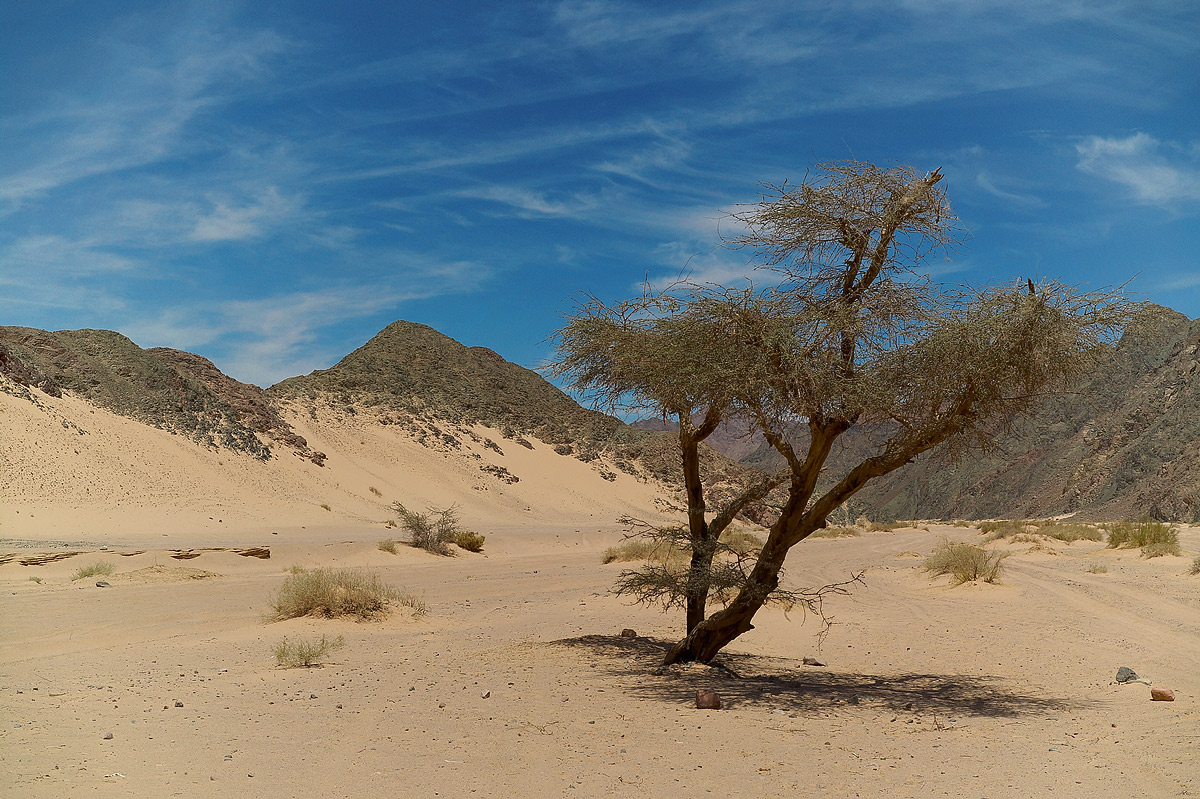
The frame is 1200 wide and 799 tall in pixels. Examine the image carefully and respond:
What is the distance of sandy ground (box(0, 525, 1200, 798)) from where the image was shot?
5.43 meters

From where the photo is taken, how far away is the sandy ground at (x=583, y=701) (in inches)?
214

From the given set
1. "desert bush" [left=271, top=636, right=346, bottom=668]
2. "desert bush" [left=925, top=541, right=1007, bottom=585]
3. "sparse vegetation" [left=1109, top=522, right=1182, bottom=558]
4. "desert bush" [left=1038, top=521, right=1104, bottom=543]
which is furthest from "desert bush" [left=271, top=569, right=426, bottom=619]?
"desert bush" [left=1038, top=521, right=1104, bottom=543]

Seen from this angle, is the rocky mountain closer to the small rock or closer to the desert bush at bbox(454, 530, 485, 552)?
the desert bush at bbox(454, 530, 485, 552)

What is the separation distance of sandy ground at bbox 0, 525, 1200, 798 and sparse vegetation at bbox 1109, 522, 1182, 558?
6.90m

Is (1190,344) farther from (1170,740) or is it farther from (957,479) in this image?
(1170,740)

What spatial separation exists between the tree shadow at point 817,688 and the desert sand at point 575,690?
5cm

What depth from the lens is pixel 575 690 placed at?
835cm

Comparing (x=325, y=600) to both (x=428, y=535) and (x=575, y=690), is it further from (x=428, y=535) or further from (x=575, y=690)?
(x=428, y=535)

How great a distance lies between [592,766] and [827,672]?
502 centimetres

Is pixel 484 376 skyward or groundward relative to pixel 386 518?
skyward

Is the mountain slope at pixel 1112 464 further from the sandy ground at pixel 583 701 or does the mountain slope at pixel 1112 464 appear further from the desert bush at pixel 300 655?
the desert bush at pixel 300 655

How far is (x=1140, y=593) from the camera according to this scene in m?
16.3

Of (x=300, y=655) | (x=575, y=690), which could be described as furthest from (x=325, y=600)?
(x=575, y=690)

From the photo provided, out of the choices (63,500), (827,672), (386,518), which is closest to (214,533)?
(63,500)
